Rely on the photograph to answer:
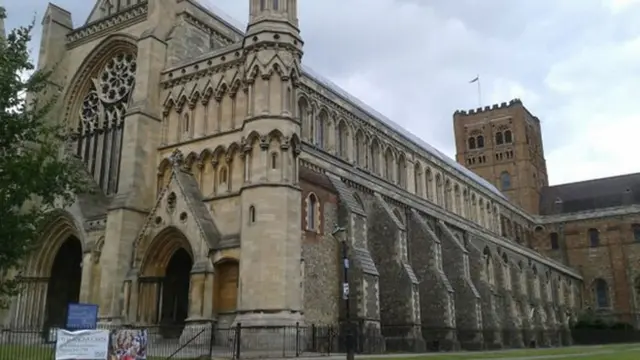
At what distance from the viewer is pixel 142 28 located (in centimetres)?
3488

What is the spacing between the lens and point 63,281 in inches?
1358

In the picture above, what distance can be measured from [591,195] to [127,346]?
75.5 meters

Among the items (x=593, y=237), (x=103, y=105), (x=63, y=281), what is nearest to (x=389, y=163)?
(x=103, y=105)

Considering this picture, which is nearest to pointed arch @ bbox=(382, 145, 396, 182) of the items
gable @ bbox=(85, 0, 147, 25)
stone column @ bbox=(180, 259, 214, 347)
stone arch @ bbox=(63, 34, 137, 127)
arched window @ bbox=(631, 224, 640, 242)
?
stone arch @ bbox=(63, 34, 137, 127)

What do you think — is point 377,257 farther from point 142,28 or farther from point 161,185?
point 142,28

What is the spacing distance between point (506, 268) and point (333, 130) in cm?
1992

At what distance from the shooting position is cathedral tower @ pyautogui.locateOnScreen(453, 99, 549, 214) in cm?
8125

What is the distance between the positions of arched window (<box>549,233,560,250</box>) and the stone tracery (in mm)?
57767

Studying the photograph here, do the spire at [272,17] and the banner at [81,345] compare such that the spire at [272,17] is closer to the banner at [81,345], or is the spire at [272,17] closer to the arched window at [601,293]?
the banner at [81,345]

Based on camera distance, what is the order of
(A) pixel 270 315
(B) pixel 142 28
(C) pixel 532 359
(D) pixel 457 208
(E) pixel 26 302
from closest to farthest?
1. (C) pixel 532 359
2. (A) pixel 270 315
3. (E) pixel 26 302
4. (B) pixel 142 28
5. (D) pixel 457 208

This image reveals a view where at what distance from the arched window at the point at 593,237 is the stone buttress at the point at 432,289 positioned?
4233 cm

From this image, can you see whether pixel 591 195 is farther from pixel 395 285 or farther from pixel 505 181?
pixel 395 285

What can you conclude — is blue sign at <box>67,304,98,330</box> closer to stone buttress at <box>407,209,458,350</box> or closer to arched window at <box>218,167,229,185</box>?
arched window at <box>218,167,229,185</box>

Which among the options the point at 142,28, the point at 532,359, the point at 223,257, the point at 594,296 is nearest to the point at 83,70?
the point at 142,28
